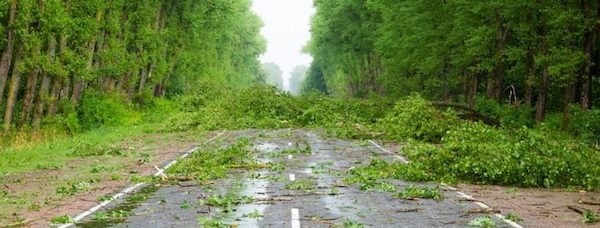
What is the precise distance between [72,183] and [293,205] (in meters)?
6.77

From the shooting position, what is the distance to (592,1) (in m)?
31.0

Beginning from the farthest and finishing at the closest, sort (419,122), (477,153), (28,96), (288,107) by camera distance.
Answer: (288,107), (28,96), (419,122), (477,153)

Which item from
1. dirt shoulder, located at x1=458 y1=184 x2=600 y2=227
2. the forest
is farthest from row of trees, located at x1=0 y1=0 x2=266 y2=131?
dirt shoulder, located at x1=458 y1=184 x2=600 y2=227

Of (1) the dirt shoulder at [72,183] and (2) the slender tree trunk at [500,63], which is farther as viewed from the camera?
(2) the slender tree trunk at [500,63]

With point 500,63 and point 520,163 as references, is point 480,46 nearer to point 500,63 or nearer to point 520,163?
point 500,63

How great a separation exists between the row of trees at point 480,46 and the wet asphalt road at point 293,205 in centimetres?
1556

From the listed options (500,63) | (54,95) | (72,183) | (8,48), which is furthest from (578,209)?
(500,63)

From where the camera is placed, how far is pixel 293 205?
14.1 metres

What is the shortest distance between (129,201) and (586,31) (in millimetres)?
24183

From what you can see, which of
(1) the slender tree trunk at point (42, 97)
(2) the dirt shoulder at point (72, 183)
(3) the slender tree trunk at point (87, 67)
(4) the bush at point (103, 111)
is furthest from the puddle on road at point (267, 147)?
(4) the bush at point (103, 111)

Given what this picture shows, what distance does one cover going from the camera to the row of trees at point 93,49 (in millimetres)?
29641

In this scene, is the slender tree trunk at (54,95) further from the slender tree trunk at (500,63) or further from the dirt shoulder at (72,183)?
the slender tree trunk at (500,63)

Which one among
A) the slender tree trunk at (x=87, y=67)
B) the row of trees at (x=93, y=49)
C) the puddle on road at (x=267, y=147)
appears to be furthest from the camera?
the slender tree trunk at (x=87, y=67)

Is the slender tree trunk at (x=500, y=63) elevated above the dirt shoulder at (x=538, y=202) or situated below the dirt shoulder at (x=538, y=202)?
above
